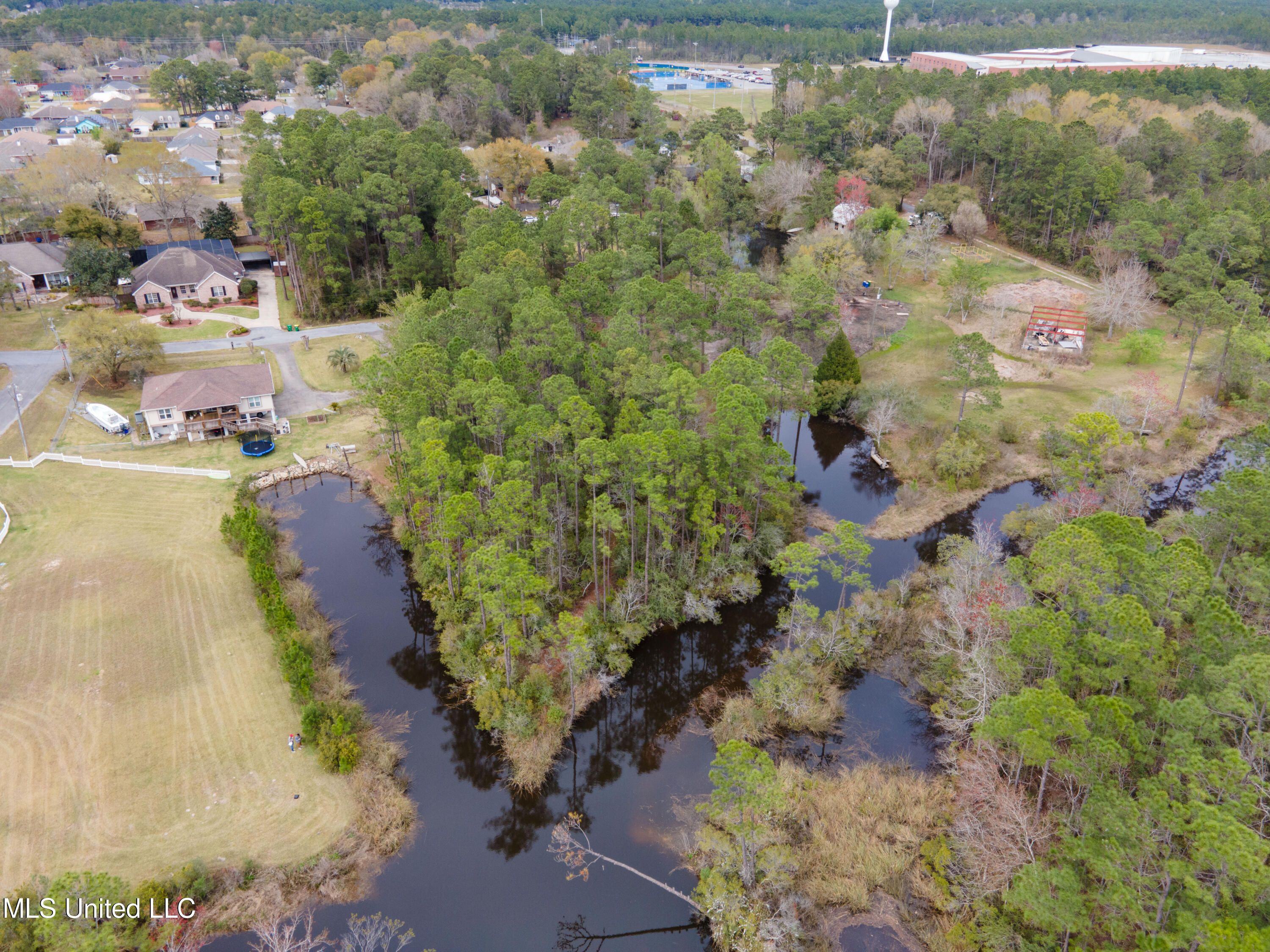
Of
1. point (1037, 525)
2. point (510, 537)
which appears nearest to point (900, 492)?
point (1037, 525)

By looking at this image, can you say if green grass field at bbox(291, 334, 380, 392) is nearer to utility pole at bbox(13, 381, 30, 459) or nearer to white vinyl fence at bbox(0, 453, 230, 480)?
white vinyl fence at bbox(0, 453, 230, 480)

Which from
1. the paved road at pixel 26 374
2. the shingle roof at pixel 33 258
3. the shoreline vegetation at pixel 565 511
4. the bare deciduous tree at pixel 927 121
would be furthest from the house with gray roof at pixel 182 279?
the bare deciduous tree at pixel 927 121

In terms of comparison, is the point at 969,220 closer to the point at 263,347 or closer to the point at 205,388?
the point at 263,347

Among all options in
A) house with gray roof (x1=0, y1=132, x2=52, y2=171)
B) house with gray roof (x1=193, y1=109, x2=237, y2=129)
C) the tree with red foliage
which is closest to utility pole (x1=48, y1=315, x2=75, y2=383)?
house with gray roof (x1=0, y1=132, x2=52, y2=171)

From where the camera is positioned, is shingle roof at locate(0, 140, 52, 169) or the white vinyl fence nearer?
the white vinyl fence

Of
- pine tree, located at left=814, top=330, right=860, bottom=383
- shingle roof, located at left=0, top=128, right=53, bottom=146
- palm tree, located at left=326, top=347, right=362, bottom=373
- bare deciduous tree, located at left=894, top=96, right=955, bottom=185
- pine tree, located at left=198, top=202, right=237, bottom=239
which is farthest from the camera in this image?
shingle roof, located at left=0, top=128, right=53, bottom=146

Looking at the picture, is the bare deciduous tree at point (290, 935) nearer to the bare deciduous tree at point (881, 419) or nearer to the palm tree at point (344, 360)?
the bare deciduous tree at point (881, 419)
